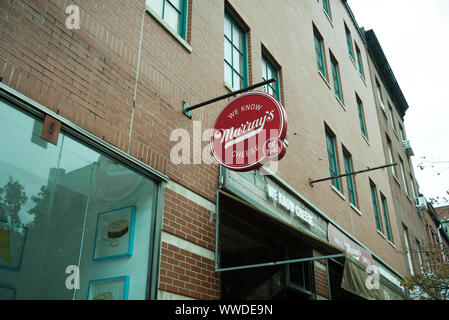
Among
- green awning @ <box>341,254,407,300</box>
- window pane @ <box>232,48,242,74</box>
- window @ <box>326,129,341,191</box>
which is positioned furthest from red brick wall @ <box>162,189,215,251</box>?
window @ <box>326,129,341,191</box>

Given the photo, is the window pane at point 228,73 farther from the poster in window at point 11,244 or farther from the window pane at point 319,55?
the window pane at point 319,55

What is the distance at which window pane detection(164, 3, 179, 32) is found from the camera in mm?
6622

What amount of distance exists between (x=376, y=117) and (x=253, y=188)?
14227 mm

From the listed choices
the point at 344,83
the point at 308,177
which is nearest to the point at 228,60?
the point at 308,177

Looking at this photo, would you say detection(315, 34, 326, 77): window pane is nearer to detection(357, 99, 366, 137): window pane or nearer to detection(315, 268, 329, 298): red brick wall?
detection(357, 99, 366, 137): window pane

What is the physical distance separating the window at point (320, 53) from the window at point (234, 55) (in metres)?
5.00

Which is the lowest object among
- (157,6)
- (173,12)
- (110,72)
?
(110,72)

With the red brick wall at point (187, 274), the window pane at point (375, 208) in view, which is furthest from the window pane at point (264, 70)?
the window pane at point (375, 208)

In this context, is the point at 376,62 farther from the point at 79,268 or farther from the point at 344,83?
the point at 79,268

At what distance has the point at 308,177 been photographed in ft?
32.3

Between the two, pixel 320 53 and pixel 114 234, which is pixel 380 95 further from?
pixel 114 234

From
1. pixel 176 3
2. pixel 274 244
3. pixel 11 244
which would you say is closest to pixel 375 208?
pixel 274 244

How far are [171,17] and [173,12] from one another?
16cm

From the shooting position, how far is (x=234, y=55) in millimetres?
8445
